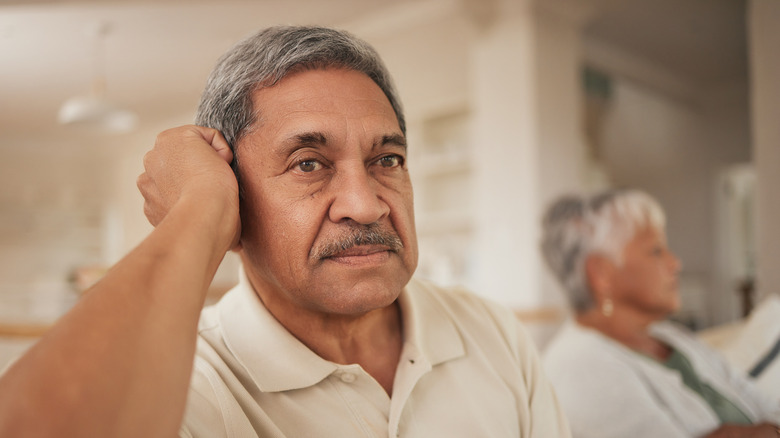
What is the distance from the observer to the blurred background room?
3.99 metres

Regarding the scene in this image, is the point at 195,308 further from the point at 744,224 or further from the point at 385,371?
the point at 744,224

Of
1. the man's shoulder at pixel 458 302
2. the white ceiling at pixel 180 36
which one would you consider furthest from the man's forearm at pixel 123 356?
the white ceiling at pixel 180 36

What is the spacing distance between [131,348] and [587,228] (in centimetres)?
155

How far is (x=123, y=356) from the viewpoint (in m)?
0.53

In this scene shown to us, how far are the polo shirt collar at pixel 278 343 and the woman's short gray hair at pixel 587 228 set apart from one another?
3.12 feet

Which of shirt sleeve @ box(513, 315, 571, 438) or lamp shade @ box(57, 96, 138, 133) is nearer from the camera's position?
shirt sleeve @ box(513, 315, 571, 438)

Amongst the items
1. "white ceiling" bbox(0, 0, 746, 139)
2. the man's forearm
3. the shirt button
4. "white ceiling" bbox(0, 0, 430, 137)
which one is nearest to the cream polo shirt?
the shirt button

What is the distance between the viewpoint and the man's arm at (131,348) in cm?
49

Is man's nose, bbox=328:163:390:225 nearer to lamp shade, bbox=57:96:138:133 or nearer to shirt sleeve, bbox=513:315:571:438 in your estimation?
shirt sleeve, bbox=513:315:571:438

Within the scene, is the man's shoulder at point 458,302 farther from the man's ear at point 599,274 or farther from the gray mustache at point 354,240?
the man's ear at point 599,274

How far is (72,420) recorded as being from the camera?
19.1 inches

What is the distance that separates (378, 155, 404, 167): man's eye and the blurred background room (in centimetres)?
129

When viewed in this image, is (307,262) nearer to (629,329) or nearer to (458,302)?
(458,302)

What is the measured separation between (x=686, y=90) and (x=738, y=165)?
108 cm
